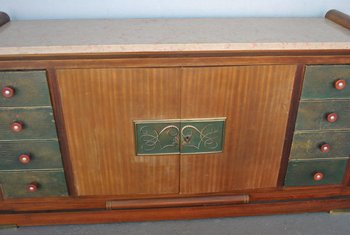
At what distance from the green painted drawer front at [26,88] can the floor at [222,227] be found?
541 mm

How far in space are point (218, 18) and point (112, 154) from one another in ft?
2.31

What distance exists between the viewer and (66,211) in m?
1.26

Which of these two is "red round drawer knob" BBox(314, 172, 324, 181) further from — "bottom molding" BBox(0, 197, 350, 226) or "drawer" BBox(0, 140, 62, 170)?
"drawer" BBox(0, 140, 62, 170)

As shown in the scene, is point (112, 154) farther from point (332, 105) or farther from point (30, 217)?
point (332, 105)

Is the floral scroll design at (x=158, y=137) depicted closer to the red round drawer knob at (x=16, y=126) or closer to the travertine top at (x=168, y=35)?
the travertine top at (x=168, y=35)

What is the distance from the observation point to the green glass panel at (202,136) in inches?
43.4

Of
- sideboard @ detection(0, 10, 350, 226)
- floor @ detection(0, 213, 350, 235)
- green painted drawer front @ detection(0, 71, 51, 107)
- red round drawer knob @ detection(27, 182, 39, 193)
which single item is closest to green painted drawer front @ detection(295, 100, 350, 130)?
sideboard @ detection(0, 10, 350, 226)

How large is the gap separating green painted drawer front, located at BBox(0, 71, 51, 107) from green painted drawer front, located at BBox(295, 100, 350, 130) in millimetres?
854

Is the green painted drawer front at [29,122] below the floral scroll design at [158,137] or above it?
above

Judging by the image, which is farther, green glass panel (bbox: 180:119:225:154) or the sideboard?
green glass panel (bbox: 180:119:225:154)

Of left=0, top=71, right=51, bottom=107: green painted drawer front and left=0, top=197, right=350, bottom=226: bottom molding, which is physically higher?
left=0, top=71, right=51, bottom=107: green painted drawer front

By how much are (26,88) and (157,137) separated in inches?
17.7

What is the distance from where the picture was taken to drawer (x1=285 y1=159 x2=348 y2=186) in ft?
4.03

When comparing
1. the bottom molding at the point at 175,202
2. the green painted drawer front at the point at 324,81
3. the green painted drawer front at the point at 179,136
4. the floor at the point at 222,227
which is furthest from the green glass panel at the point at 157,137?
the green painted drawer front at the point at 324,81
